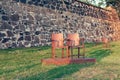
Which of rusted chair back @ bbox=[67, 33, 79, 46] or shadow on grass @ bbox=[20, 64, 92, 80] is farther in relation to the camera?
rusted chair back @ bbox=[67, 33, 79, 46]

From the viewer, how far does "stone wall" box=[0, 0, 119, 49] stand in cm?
1274

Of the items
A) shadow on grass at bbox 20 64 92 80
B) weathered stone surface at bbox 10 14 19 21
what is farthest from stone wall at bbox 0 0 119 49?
shadow on grass at bbox 20 64 92 80

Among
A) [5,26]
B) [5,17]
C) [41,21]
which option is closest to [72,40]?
[5,26]

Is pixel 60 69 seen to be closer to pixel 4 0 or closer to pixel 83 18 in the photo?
pixel 4 0

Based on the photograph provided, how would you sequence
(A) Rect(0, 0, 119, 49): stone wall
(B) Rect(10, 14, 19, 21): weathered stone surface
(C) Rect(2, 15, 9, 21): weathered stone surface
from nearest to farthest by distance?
1. (C) Rect(2, 15, 9, 21): weathered stone surface
2. (A) Rect(0, 0, 119, 49): stone wall
3. (B) Rect(10, 14, 19, 21): weathered stone surface

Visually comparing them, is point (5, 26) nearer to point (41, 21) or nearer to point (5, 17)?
point (5, 17)

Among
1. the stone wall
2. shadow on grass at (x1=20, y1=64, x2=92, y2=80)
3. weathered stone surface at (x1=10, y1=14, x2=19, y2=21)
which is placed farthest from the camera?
weathered stone surface at (x1=10, y1=14, x2=19, y2=21)

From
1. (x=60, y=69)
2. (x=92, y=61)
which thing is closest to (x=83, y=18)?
(x=92, y=61)

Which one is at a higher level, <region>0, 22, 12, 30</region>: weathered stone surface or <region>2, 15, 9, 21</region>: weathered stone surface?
<region>2, 15, 9, 21</region>: weathered stone surface

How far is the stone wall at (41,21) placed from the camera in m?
12.7

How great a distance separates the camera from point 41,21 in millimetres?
14969

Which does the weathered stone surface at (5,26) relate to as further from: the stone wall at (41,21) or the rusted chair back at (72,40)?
the rusted chair back at (72,40)

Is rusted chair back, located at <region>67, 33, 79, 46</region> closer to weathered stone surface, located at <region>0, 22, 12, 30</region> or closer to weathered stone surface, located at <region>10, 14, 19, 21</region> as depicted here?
weathered stone surface, located at <region>0, 22, 12, 30</region>

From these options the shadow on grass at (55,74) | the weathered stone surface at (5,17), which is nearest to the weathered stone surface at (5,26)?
the weathered stone surface at (5,17)
